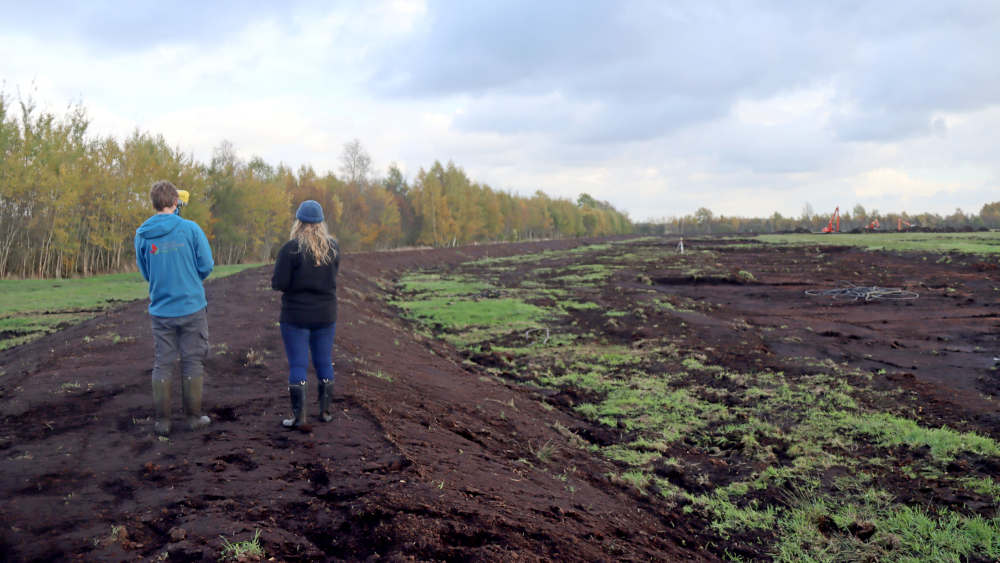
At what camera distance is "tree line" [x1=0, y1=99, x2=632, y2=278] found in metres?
23.6

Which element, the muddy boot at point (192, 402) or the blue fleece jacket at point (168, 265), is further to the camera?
the muddy boot at point (192, 402)

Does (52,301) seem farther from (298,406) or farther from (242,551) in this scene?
(242,551)

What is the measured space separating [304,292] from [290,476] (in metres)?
1.51

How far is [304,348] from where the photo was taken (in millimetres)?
4902

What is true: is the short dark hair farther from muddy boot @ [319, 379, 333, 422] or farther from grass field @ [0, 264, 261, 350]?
grass field @ [0, 264, 261, 350]

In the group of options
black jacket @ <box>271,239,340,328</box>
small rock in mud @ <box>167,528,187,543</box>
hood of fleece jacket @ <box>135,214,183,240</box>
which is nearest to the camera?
small rock in mud @ <box>167,528,187,543</box>

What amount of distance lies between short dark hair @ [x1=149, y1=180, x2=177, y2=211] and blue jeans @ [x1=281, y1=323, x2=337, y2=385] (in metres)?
1.38

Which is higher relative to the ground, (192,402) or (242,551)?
(192,402)

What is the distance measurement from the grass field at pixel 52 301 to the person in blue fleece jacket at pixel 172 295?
8071mm

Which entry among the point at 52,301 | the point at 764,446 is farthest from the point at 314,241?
the point at 52,301

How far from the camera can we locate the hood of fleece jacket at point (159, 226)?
4641 mm

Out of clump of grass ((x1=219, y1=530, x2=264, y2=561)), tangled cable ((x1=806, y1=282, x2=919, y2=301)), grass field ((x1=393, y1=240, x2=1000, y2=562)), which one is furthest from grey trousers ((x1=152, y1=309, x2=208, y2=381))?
tangled cable ((x1=806, y1=282, x2=919, y2=301))

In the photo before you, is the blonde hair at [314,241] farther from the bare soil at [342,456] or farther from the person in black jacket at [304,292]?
the bare soil at [342,456]

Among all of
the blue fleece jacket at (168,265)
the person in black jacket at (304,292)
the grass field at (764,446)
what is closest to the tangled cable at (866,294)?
the grass field at (764,446)
